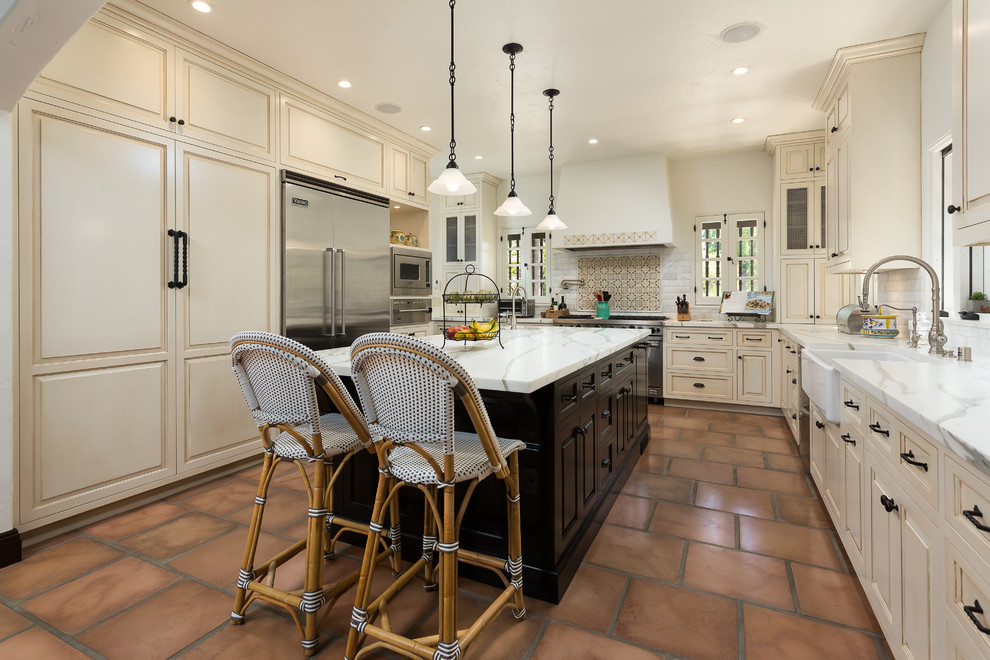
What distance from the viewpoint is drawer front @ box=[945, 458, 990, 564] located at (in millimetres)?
916

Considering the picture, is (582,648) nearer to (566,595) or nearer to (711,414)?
(566,595)

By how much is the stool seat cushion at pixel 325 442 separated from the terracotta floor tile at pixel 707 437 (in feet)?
10.2

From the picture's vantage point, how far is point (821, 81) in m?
3.73

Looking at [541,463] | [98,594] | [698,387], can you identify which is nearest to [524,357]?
[541,463]

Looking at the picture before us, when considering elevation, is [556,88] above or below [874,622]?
above

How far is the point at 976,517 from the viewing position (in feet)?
3.10

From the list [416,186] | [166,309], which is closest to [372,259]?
[416,186]

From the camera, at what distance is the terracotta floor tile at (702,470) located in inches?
124

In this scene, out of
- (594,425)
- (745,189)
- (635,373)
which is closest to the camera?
(594,425)

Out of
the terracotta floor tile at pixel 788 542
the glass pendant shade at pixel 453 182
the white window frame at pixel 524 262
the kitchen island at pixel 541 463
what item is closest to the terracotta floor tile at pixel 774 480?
the terracotta floor tile at pixel 788 542

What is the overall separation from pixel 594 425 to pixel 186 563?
1.90 metres

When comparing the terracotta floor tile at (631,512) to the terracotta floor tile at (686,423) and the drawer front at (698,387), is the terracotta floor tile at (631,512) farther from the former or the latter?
the drawer front at (698,387)

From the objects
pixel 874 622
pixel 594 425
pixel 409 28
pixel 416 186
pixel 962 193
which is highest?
pixel 409 28

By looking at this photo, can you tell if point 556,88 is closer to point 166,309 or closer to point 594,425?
point 594,425
